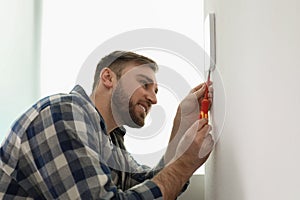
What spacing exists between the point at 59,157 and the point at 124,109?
13.5 inches

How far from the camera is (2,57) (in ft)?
4.90

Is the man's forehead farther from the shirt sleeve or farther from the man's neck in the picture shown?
the shirt sleeve

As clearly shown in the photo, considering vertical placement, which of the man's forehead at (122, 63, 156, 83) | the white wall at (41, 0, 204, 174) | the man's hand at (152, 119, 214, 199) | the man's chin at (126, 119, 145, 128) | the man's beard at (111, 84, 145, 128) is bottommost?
the man's hand at (152, 119, 214, 199)

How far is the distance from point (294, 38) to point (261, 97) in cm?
16

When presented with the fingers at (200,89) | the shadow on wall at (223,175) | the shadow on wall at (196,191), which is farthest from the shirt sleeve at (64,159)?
the shadow on wall at (196,191)

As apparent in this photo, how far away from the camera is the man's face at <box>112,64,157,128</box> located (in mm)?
1107

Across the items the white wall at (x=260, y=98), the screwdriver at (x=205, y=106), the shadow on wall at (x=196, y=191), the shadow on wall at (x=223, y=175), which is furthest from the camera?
the shadow on wall at (x=196, y=191)

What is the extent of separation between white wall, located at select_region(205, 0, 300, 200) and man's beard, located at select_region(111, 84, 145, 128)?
0.28 metres

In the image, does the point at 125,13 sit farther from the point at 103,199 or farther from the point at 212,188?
the point at 103,199

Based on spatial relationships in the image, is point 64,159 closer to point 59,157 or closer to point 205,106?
point 59,157

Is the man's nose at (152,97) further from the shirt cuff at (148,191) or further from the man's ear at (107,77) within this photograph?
the shirt cuff at (148,191)

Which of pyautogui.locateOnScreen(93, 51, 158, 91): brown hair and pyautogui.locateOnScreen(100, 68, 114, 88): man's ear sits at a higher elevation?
pyautogui.locateOnScreen(93, 51, 158, 91): brown hair

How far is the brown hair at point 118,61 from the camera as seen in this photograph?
1133 millimetres

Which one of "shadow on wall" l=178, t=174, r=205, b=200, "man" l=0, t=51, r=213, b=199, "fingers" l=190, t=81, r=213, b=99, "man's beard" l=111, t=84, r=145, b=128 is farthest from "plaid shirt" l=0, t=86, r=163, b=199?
"shadow on wall" l=178, t=174, r=205, b=200
